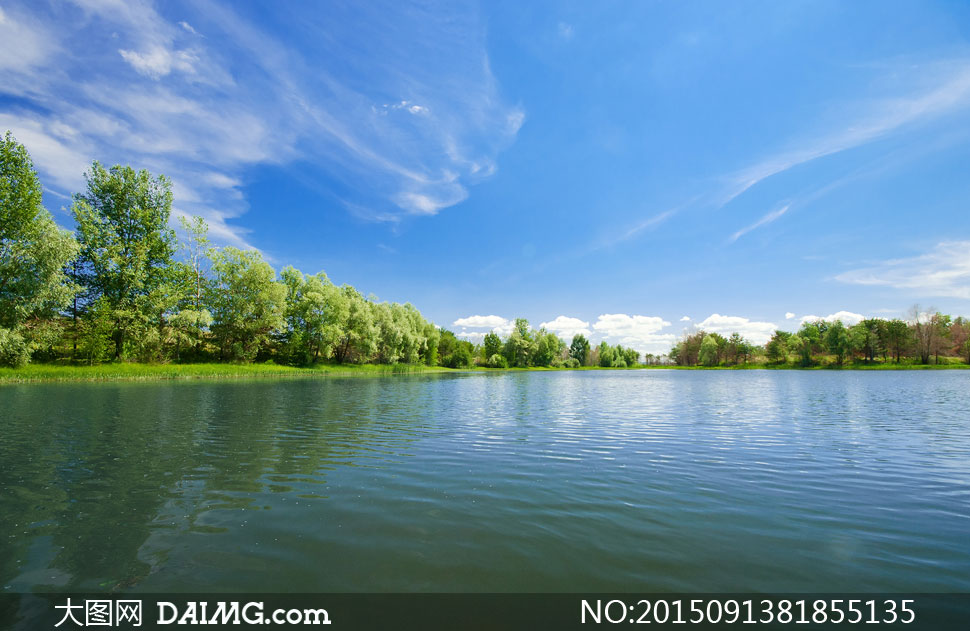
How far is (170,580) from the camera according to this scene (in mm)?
5418

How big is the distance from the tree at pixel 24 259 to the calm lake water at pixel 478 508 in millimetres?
36772

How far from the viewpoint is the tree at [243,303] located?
67312mm

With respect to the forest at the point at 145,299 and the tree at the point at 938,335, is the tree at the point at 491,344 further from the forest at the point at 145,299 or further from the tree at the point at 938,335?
the tree at the point at 938,335

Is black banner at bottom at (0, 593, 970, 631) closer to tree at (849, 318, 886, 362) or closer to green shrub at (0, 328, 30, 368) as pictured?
green shrub at (0, 328, 30, 368)

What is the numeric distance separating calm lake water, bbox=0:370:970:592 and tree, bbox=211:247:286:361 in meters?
53.2

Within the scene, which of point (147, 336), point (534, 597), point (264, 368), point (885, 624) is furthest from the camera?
point (264, 368)

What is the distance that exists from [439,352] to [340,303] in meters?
58.4

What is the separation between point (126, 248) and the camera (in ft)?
184

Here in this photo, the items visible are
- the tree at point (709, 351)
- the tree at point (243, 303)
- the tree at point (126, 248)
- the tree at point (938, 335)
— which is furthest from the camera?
the tree at point (709, 351)

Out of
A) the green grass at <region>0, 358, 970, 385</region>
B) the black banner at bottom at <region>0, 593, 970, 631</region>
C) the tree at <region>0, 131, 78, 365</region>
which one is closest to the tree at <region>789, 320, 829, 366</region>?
the green grass at <region>0, 358, 970, 385</region>

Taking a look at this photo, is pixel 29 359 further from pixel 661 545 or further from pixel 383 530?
pixel 661 545

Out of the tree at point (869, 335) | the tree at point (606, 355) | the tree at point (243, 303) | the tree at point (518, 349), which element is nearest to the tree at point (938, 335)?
the tree at point (869, 335)

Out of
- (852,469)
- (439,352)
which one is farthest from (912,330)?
(852,469)

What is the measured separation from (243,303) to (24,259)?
26523 millimetres
